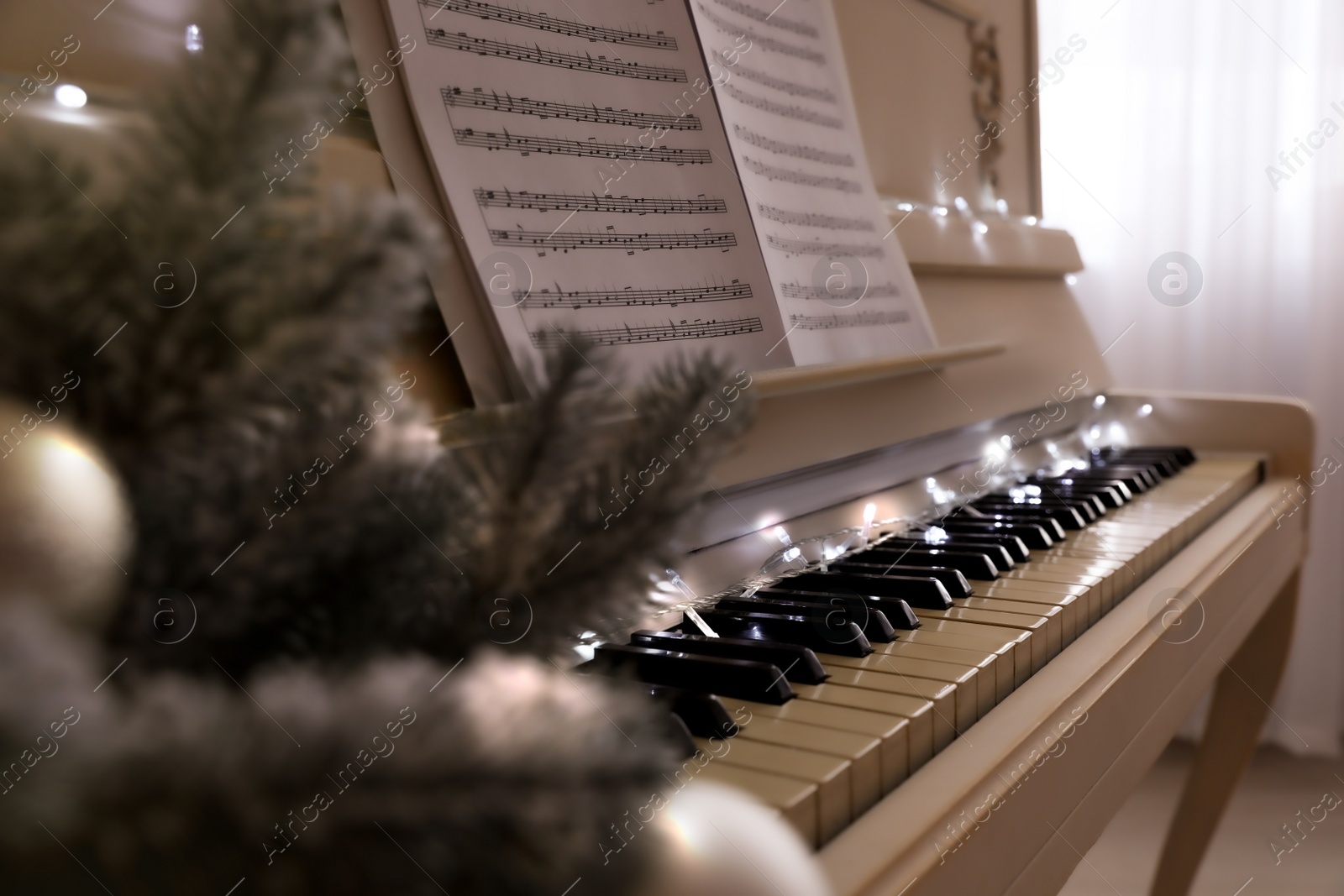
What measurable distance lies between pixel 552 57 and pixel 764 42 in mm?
476

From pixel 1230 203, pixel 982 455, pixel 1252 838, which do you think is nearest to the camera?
pixel 982 455

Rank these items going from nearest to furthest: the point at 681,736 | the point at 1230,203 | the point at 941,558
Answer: the point at 681,736 → the point at 941,558 → the point at 1230,203

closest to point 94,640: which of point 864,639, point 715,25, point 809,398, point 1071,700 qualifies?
point 864,639

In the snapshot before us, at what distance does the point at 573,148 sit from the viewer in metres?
0.97

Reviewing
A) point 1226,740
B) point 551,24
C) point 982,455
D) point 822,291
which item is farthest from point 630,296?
point 1226,740

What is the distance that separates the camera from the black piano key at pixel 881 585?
95cm

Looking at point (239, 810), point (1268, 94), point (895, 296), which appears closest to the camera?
point (239, 810)

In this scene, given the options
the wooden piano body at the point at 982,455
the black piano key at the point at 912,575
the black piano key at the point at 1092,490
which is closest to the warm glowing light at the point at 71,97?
the wooden piano body at the point at 982,455

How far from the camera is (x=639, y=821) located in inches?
10.8

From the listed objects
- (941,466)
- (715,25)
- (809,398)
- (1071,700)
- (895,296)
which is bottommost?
(1071,700)

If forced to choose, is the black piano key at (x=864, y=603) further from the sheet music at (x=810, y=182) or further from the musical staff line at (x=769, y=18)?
the musical staff line at (x=769, y=18)

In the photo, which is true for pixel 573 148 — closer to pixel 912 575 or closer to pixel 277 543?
pixel 912 575

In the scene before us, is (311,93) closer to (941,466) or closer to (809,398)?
(809,398)

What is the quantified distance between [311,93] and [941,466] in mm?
1337
